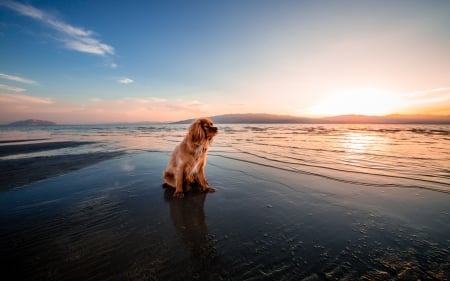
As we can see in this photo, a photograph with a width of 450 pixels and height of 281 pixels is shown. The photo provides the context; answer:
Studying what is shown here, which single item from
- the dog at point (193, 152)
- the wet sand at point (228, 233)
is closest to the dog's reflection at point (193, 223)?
the wet sand at point (228, 233)

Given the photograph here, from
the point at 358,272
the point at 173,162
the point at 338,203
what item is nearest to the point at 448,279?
the point at 358,272

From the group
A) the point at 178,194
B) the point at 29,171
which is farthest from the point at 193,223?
the point at 29,171

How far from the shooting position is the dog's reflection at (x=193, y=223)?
2539 mm

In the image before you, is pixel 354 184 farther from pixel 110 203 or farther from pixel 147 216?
pixel 110 203

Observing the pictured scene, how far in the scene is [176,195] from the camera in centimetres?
471

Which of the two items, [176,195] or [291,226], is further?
[176,195]

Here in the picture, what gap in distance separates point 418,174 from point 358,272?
19.0ft

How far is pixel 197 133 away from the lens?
16.1 ft

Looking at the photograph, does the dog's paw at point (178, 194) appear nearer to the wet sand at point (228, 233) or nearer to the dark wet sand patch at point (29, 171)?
the wet sand at point (228, 233)

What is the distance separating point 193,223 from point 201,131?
7.43 feet

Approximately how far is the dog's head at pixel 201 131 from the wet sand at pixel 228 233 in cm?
137

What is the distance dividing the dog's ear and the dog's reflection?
134cm

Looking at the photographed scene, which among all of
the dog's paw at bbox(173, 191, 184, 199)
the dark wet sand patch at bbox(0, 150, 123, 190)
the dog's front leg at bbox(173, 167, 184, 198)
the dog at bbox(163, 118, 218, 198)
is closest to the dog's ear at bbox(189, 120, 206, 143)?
the dog at bbox(163, 118, 218, 198)

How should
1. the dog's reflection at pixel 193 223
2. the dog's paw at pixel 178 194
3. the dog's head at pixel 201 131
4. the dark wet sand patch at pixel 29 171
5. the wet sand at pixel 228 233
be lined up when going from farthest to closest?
the dark wet sand patch at pixel 29 171 < the dog's head at pixel 201 131 < the dog's paw at pixel 178 194 < the dog's reflection at pixel 193 223 < the wet sand at pixel 228 233
